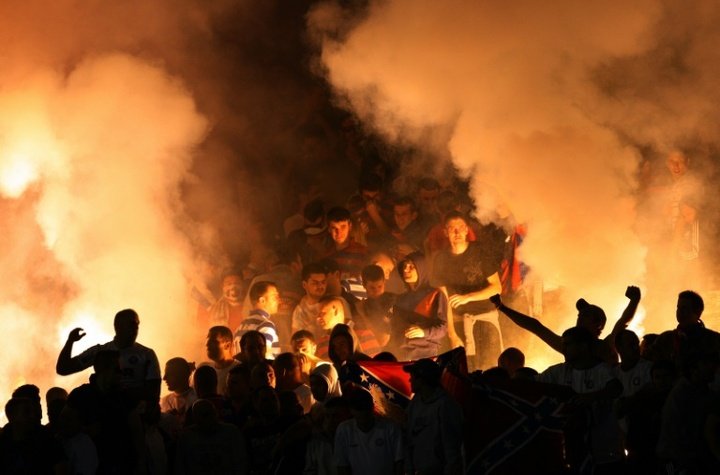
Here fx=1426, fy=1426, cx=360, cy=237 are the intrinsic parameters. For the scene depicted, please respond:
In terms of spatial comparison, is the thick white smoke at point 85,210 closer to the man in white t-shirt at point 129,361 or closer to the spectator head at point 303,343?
the spectator head at point 303,343

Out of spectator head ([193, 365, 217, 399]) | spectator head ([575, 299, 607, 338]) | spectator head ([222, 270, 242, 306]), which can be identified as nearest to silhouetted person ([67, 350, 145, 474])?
spectator head ([193, 365, 217, 399])

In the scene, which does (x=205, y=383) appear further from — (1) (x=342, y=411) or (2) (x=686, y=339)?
(2) (x=686, y=339)

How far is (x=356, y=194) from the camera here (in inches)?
605

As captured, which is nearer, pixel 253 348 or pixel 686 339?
pixel 686 339

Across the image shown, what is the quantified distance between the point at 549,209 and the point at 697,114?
5.85 feet

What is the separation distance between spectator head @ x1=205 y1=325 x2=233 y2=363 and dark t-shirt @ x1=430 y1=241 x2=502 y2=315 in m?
3.36

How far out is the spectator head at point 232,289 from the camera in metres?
14.9

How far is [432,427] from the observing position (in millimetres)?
7742

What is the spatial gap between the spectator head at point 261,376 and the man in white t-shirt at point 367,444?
0.95 meters

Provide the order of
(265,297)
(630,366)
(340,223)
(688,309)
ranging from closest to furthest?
(630,366) → (688,309) → (265,297) → (340,223)

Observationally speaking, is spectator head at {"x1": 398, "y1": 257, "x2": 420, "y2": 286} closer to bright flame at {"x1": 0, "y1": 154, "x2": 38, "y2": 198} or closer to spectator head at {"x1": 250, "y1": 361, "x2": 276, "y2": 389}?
spectator head at {"x1": 250, "y1": 361, "x2": 276, "y2": 389}

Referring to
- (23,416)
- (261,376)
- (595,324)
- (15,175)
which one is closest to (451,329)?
(261,376)

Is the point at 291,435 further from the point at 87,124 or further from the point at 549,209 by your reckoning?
the point at 87,124

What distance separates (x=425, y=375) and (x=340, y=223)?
21.0ft
